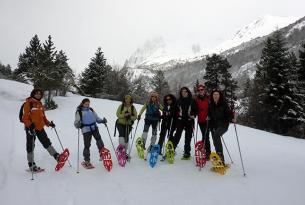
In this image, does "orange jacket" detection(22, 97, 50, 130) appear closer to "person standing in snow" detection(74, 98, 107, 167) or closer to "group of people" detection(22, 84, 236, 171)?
"group of people" detection(22, 84, 236, 171)

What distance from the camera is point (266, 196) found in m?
7.70

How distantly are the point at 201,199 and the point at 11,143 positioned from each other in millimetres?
9137

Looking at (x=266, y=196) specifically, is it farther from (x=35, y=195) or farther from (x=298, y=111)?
(x=298, y=111)

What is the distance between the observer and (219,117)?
9.55m

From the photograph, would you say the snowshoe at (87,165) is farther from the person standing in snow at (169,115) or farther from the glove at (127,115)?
the person standing in snow at (169,115)

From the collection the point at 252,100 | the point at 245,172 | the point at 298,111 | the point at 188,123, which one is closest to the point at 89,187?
the point at 188,123

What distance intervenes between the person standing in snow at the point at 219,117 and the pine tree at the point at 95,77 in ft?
123

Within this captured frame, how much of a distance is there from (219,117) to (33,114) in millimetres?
5315

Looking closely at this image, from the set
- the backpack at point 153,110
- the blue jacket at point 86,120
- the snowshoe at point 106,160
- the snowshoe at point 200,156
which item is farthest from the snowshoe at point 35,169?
the snowshoe at point 200,156

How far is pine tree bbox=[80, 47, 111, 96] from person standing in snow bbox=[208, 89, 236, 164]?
37.5 m

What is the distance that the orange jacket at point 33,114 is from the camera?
30.6ft

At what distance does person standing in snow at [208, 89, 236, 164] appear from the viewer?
9467mm

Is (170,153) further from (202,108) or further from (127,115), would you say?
(127,115)

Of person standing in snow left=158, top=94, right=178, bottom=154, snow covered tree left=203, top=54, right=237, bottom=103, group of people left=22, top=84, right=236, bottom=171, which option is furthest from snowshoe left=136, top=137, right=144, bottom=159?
snow covered tree left=203, top=54, right=237, bottom=103
